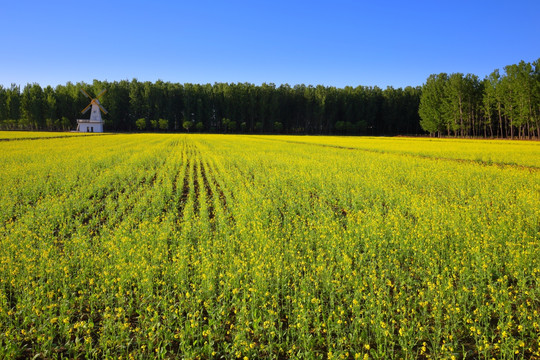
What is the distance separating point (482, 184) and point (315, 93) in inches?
4594

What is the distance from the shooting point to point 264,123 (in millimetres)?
126375

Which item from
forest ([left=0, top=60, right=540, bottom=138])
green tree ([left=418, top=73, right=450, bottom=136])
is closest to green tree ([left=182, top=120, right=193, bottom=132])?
forest ([left=0, top=60, right=540, bottom=138])

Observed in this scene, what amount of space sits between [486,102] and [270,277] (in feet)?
311

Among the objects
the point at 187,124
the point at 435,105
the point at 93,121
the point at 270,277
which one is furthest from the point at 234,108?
the point at 270,277

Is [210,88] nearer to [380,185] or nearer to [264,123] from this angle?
[264,123]

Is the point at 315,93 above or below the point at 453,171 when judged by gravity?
above

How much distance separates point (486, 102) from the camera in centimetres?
7988

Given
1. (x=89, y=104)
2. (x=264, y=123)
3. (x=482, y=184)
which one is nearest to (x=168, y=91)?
(x=89, y=104)

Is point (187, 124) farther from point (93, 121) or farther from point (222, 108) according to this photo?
point (93, 121)

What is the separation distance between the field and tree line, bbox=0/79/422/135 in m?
111

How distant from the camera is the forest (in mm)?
110875

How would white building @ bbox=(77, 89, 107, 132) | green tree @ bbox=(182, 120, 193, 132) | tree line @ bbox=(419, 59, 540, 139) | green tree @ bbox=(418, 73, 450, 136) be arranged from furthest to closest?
green tree @ bbox=(182, 120, 193, 132), white building @ bbox=(77, 89, 107, 132), green tree @ bbox=(418, 73, 450, 136), tree line @ bbox=(419, 59, 540, 139)

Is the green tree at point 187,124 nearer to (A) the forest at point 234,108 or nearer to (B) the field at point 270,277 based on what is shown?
(A) the forest at point 234,108

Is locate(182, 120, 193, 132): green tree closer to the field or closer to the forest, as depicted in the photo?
the forest
